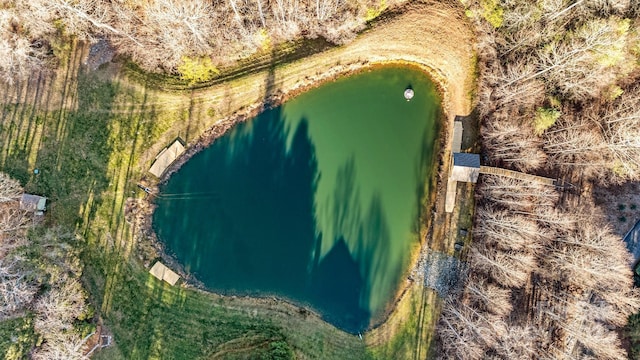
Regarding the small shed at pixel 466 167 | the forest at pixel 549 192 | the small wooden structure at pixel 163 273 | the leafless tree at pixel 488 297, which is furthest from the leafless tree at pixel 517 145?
→ the small wooden structure at pixel 163 273

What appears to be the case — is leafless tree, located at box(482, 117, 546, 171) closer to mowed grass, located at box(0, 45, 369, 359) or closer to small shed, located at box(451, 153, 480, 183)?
small shed, located at box(451, 153, 480, 183)

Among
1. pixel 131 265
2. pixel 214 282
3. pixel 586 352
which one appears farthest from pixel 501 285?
pixel 131 265

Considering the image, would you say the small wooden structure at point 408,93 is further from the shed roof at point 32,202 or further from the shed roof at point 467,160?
the shed roof at point 32,202

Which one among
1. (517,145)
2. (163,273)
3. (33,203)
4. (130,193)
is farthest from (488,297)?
(33,203)

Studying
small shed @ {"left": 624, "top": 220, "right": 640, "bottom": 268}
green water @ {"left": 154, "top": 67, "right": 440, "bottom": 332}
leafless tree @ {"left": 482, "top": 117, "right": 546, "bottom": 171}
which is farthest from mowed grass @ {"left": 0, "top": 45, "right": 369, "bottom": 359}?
small shed @ {"left": 624, "top": 220, "right": 640, "bottom": 268}

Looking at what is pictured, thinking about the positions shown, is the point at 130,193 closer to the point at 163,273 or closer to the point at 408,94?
the point at 163,273

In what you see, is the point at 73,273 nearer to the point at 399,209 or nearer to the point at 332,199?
the point at 332,199
